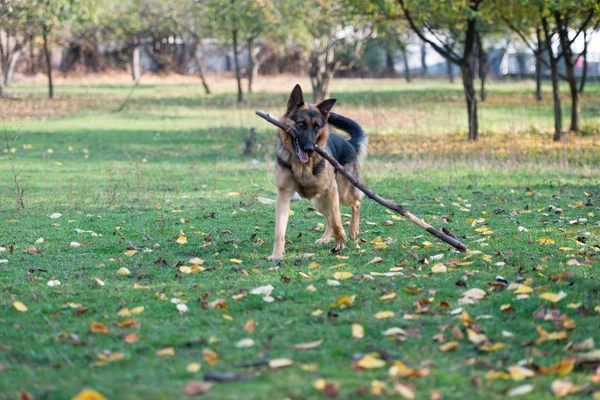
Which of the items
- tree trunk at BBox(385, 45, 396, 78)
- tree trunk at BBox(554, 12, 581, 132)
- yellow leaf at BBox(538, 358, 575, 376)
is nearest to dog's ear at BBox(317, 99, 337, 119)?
yellow leaf at BBox(538, 358, 575, 376)

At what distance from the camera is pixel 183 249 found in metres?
7.39

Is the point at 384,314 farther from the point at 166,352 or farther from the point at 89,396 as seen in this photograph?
the point at 89,396

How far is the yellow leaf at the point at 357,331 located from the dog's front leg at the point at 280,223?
89.8 inches

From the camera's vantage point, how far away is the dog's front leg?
6918mm

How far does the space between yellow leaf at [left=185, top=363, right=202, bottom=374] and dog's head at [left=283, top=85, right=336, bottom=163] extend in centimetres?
310

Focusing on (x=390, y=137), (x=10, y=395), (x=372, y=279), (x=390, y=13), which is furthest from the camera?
(x=390, y=137)

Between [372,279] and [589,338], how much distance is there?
1.92 m

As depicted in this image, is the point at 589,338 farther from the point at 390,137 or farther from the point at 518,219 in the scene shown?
the point at 390,137

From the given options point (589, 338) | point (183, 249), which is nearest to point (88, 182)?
point (183, 249)

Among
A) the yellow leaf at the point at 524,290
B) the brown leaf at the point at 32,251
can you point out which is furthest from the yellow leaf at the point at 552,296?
the brown leaf at the point at 32,251

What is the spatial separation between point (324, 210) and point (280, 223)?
29.6 inches

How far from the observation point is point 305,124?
6.87 meters

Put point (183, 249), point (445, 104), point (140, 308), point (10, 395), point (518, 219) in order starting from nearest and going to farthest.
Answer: point (10, 395)
point (140, 308)
point (183, 249)
point (518, 219)
point (445, 104)

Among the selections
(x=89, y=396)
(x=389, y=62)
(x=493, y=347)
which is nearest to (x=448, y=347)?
(x=493, y=347)
